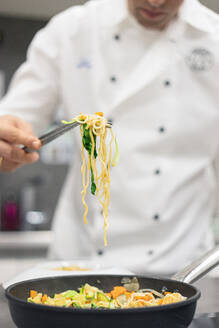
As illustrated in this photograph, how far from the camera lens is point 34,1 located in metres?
3.31

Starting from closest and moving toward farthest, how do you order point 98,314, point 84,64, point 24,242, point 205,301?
point 98,314, point 205,301, point 84,64, point 24,242

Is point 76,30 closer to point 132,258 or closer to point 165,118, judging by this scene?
point 165,118

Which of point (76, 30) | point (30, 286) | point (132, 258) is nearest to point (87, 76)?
point (76, 30)

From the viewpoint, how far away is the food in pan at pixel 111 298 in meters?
0.85

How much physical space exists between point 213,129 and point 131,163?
336 mm

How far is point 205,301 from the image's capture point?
111 cm

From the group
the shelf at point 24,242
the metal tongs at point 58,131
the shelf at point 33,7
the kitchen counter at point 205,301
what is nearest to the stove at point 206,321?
the kitchen counter at point 205,301

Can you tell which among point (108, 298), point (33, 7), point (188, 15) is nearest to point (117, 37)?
point (188, 15)

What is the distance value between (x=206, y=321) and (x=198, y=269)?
0.10m

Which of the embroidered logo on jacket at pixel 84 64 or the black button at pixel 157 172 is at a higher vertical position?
the embroidered logo on jacket at pixel 84 64

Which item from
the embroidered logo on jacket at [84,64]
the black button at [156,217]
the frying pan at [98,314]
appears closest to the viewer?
the frying pan at [98,314]

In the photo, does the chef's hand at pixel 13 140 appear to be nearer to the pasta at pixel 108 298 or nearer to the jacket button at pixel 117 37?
the pasta at pixel 108 298

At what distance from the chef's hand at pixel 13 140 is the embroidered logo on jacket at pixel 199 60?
701 mm

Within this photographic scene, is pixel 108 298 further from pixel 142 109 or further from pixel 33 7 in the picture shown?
pixel 33 7
